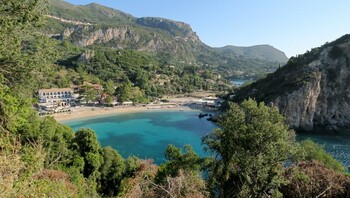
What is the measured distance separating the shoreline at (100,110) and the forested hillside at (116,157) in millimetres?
38870

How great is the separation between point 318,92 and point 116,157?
4769cm

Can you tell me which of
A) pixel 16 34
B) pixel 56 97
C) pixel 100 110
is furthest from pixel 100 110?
pixel 16 34

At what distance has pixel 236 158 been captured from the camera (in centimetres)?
1483

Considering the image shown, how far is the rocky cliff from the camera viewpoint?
55.0 m

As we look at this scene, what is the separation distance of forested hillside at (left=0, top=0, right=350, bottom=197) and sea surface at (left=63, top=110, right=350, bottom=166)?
45.7 feet

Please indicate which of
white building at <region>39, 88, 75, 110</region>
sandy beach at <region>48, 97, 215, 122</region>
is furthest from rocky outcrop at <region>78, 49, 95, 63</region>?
sandy beach at <region>48, 97, 215, 122</region>

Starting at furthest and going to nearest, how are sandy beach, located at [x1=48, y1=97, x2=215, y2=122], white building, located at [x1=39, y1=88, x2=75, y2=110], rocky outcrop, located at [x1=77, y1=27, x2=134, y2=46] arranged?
1. rocky outcrop, located at [x1=77, y1=27, x2=134, y2=46]
2. white building, located at [x1=39, y1=88, x2=75, y2=110]
3. sandy beach, located at [x1=48, y1=97, x2=215, y2=122]

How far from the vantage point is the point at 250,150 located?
1439cm

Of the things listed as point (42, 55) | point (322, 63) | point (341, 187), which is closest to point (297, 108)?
point (322, 63)

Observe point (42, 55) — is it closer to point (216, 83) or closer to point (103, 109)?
point (103, 109)

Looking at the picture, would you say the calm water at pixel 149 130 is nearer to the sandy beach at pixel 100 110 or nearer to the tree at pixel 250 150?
the sandy beach at pixel 100 110

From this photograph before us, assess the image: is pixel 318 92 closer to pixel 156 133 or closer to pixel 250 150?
pixel 156 133

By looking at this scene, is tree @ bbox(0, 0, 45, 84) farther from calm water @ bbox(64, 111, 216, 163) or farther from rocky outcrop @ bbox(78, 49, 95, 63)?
rocky outcrop @ bbox(78, 49, 95, 63)

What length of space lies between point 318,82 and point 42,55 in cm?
5654
